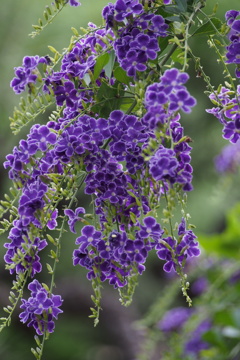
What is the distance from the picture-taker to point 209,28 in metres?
0.80

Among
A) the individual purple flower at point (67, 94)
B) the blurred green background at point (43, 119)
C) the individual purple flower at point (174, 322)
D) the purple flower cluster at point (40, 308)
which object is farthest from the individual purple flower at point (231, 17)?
the blurred green background at point (43, 119)

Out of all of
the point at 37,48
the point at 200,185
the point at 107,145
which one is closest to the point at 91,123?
the point at 107,145

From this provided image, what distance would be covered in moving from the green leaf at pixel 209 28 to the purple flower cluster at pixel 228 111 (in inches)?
3.2

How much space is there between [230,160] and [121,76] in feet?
5.84

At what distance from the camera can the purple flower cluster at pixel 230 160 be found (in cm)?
239

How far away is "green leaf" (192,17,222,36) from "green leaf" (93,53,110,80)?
129mm

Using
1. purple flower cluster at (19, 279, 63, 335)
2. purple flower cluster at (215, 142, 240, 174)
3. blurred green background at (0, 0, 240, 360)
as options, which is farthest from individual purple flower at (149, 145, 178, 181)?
blurred green background at (0, 0, 240, 360)

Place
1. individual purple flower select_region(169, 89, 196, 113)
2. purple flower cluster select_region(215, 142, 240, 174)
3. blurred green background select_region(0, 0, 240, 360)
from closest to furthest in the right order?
individual purple flower select_region(169, 89, 196, 113), purple flower cluster select_region(215, 142, 240, 174), blurred green background select_region(0, 0, 240, 360)

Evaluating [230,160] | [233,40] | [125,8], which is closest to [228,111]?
Result: [233,40]

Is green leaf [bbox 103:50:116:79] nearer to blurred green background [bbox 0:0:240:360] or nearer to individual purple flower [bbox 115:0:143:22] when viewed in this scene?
individual purple flower [bbox 115:0:143:22]

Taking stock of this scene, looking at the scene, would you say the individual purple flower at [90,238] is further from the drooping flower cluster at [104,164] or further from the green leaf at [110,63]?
the green leaf at [110,63]

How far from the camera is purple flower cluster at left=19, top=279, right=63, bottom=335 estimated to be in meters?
0.75

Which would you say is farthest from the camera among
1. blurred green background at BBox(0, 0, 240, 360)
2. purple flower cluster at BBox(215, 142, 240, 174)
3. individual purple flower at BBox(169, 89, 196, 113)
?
blurred green background at BBox(0, 0, 240, 360)

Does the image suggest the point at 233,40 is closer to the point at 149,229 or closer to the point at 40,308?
the point at 149,229
